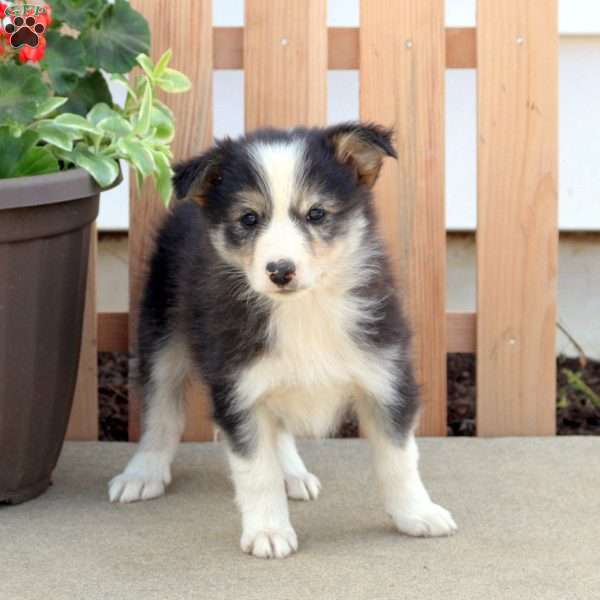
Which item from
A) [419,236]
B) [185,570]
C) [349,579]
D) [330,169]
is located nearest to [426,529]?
[349,579]

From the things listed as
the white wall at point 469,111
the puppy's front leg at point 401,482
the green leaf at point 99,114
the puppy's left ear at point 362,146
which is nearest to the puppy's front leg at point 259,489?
the puppy's front leg at point 401,482

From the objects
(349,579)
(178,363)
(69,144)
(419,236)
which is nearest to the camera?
(349,579)

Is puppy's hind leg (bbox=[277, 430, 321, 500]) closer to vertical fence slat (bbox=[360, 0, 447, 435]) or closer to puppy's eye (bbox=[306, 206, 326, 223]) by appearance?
vertical fence slat (bbox=[360, 0, 447, 435])

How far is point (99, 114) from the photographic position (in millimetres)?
4383

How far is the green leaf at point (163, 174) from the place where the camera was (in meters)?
4.43

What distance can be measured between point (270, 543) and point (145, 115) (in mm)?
1472

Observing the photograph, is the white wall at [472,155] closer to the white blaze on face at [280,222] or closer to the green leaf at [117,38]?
the green leaf at [117,38]

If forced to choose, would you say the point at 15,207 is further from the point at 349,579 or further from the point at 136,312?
the point at 349,579

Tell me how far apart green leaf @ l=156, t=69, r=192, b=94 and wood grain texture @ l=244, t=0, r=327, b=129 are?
42 centimetres

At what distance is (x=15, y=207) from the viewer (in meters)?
3.99

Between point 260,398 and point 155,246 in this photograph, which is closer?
point 260,398

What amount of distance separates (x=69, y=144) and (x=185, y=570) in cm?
137

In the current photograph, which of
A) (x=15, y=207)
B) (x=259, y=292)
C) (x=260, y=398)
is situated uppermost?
(x=15, y=207)

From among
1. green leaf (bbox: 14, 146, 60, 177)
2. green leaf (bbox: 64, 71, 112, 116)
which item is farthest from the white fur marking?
green leaf (bbox: 64, 71, 112, 116)
